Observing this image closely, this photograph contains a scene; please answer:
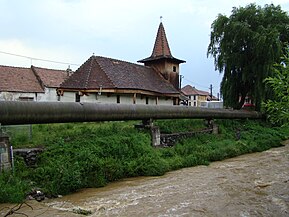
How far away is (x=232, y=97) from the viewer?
2486 centimetres

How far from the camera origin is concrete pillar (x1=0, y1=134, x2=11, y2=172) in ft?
29.9

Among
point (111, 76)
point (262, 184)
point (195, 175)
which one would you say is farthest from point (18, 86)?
point (262, 184)

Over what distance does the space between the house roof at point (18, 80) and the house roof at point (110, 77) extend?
23.6 feet

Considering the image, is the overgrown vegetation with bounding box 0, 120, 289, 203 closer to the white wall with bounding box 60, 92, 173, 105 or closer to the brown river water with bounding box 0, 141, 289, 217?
the brown river water with bounding box 0, 141, 289, 217

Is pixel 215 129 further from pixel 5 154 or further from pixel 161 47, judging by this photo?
pixel 161 47

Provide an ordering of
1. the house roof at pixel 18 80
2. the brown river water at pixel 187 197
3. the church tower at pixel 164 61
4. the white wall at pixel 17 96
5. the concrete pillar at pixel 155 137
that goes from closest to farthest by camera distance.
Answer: the brown river water at pixel 187 197 → the concrete pillar at pixel 155 137 → the white wall at pixel 17 96 → the house roof at pixel 18 80 → the church tower at pixel 164 61

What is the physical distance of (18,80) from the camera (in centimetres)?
3034

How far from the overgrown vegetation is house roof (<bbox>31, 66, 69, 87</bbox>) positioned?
61.0 ft

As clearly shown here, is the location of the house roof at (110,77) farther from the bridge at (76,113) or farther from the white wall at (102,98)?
the bridge at (76,113)

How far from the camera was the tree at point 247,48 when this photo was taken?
22281mm

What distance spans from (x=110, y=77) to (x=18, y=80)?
11.8m

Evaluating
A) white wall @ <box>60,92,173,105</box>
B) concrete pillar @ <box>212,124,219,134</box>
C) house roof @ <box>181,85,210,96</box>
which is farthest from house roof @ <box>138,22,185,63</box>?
house roof @ <box>181,85,210,96</box>

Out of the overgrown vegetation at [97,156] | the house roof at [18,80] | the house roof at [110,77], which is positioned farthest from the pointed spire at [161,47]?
the overgrown vegetation at [97,156]

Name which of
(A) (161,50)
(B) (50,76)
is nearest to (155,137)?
(A) (161,50)
